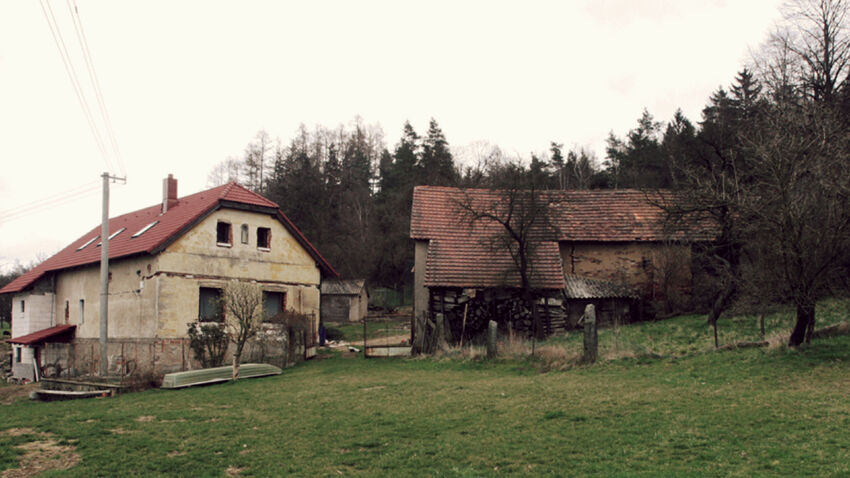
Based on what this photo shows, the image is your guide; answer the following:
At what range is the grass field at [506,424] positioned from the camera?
8.18 m

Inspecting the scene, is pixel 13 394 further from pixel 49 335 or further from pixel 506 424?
pixel 506 424

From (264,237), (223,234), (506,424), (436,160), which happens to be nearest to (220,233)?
(223,234)

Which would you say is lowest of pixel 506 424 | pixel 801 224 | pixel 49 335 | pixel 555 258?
pixel 506 424

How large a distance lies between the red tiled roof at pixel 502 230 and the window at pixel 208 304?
8.93 metres

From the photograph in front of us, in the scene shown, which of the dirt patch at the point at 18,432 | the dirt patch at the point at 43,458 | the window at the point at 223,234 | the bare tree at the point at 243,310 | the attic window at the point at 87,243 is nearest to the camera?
the dirt patch at the point at 43,458

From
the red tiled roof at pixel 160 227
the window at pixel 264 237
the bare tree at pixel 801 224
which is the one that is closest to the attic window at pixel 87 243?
the red tiled roof at pixel 160 227

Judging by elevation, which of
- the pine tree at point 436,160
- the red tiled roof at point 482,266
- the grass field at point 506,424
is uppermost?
the pine tree at point 436,160

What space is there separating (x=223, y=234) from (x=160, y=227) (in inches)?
106

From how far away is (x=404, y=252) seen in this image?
5662 centimetres

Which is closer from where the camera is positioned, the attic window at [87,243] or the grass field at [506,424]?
the grass field at [506,424]

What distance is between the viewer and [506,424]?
10570 millimetres

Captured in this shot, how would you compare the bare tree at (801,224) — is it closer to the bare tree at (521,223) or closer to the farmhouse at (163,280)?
the bare tree at (521,223)

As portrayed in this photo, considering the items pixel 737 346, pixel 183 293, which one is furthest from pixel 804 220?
pixel 183 293

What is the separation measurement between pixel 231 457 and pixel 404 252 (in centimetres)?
4741
